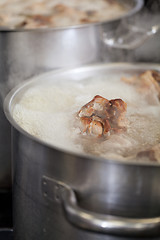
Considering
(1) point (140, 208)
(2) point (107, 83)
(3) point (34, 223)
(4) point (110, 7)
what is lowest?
(3) point (34, 223)

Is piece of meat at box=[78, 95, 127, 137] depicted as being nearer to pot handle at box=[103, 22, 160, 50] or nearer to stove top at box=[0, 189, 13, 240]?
pot handle at box=[103, 22, 160, 50]

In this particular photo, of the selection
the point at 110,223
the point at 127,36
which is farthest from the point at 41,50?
the point at 110,223

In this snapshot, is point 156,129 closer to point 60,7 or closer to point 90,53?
point 90,53

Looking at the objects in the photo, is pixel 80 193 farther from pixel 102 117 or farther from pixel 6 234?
pixel 6 234

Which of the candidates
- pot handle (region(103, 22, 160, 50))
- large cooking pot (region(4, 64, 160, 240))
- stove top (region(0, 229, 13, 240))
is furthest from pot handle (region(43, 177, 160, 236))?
pot handle (region(103, 22, 160, 50))

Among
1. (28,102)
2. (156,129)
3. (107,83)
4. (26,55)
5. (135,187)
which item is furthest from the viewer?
(26,55)

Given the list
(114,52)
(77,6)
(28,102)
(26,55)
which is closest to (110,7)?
(77,6)

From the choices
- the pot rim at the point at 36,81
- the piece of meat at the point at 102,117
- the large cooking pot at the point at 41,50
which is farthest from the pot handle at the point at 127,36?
the piece of meat at the point at 102,117

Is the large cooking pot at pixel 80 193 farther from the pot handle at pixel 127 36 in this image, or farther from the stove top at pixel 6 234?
the pot handle at pixel 127 36

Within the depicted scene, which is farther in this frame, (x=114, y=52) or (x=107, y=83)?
(x=114, y=52)
